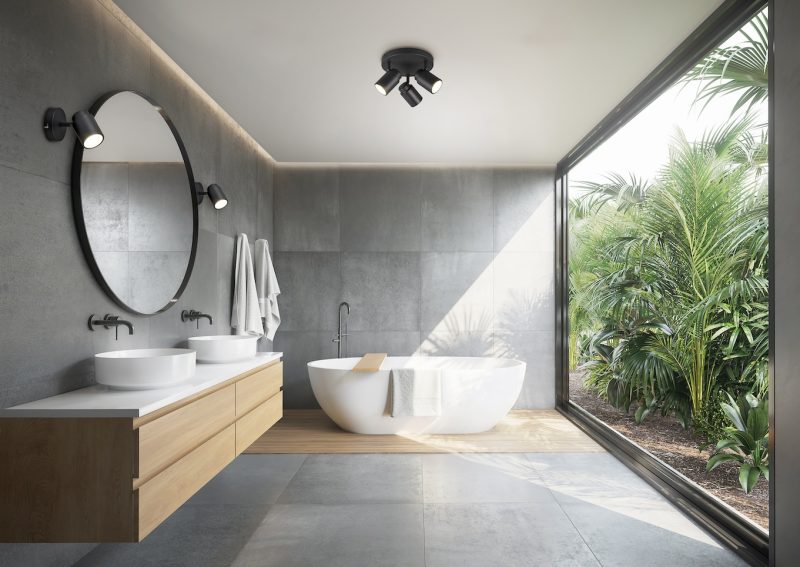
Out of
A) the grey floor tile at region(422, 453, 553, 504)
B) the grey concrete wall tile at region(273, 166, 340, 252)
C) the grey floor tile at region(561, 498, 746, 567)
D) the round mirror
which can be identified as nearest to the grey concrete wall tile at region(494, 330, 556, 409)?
the grey floor tile at region(422, 453, 553, 504)

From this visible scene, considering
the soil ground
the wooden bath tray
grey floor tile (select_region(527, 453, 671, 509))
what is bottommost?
grey floor tile (select_region(527, 453, 671, 509))

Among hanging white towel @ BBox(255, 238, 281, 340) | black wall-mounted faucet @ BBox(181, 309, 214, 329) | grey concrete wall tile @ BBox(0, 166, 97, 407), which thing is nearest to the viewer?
grey concrete wall tile @ BBox(0, 166, 97, 407)

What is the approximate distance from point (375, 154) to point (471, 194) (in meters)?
1.08

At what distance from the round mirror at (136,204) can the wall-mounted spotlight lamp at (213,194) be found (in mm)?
139

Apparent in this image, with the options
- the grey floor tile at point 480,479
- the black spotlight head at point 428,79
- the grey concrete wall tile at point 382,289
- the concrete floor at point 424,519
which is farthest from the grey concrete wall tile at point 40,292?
the grey concrete wall tile at point 382,289

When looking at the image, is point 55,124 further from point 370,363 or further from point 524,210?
point 524,210

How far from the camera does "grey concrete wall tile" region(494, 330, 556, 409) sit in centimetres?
544

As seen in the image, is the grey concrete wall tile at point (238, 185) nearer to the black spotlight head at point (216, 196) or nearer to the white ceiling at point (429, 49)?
the black spotlight head at point (216, 196)

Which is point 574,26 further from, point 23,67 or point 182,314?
point 182,314

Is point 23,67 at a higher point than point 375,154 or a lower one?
lower

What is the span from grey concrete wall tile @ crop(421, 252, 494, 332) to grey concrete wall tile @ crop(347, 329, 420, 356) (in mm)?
224

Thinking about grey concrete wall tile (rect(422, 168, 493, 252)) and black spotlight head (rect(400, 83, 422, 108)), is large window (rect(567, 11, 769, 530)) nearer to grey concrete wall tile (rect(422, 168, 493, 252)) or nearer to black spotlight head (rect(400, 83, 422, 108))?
grey concrete wall tile (rect(422, 168, 493, 252))

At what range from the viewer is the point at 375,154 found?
514cm

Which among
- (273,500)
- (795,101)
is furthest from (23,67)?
(795,101)
